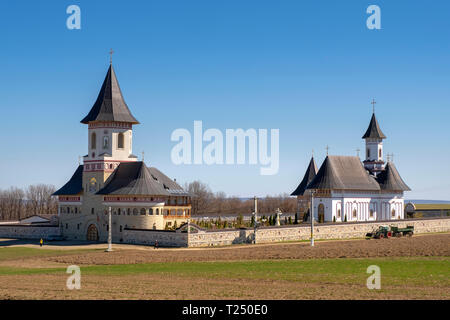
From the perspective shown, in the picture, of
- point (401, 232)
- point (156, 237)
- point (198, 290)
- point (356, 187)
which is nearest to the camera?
point (198, 290)

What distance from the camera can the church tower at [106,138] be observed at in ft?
196

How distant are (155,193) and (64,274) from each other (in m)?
24.6

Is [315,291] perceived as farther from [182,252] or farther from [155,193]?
[155,193]

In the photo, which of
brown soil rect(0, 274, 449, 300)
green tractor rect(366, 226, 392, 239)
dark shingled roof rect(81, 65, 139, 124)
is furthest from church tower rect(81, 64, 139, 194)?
brown soil rect(0, 274, 449, 300)

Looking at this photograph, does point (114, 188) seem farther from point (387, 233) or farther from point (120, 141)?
point (387, 233)

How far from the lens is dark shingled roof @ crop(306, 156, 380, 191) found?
73938 millimetres

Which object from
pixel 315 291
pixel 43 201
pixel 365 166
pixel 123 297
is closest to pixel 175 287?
pixel 123 297

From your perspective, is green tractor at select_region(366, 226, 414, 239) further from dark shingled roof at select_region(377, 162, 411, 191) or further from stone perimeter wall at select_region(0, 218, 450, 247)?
dark shingled roof at select_region(377, 162, 411, 191)

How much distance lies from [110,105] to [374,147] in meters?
42.0

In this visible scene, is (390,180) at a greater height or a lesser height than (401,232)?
greater

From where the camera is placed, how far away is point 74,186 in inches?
2447

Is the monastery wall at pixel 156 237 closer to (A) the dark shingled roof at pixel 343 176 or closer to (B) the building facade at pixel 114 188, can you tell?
(B) the building facade at pixel 114 188

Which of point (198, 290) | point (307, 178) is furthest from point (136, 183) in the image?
point (198, 290)
